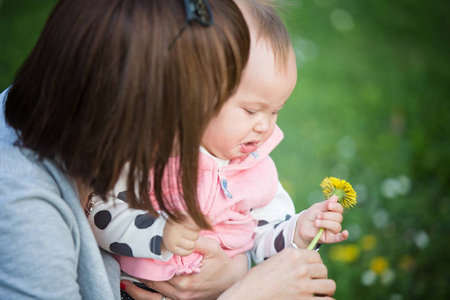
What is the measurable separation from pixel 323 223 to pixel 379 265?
123 centimetres

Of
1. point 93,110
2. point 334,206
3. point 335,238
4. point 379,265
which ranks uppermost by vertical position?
point 93,110

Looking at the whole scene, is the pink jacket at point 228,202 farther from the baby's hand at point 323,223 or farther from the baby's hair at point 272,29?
the baby's hair at point 272,29

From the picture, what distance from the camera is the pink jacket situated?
143cm

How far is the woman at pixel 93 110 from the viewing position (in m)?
1.04

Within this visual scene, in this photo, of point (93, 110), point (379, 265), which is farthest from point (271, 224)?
point (379, 265)

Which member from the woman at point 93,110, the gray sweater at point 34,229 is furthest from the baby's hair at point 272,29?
the gray sweater at point 34,229

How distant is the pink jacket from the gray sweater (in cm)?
32

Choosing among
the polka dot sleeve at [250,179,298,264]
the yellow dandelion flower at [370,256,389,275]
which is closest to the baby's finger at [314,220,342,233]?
the polka dot sleeve at [250,179,298,264]

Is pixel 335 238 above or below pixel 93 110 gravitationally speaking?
below

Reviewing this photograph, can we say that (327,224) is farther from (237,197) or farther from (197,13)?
(197,13)

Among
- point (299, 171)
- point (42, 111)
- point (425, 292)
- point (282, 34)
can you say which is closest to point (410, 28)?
point (299, 171)

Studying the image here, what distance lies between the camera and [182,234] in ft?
4.11

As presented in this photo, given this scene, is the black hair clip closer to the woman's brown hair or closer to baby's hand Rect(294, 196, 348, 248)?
the woman's brown hair

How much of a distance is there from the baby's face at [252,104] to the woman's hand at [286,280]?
34 cm
